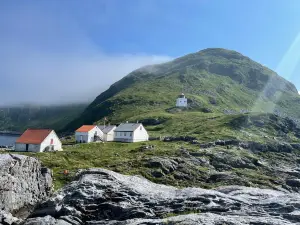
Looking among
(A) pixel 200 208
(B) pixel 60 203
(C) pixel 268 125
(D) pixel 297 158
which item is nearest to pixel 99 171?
(B) pixel 60 203

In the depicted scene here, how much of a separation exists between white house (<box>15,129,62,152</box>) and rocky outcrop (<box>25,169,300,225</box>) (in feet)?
262

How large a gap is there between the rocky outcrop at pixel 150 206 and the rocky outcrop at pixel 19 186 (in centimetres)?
188

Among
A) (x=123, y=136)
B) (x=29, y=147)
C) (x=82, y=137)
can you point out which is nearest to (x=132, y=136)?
(x=123, y=136)

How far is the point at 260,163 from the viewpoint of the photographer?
90562mm

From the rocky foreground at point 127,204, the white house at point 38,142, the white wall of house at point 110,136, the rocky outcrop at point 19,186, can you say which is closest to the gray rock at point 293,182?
the rocky foreground at point 127,204

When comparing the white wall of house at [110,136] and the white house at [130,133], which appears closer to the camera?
the white house at [130,133]

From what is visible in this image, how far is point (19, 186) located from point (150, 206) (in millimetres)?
9020

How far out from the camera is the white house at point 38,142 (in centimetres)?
9400

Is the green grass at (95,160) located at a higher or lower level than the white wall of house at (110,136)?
lower

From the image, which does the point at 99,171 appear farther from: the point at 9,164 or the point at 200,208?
the point at 200,208

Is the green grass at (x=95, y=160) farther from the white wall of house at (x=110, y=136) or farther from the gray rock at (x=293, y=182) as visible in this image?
the gray rock at (x=293, y=182)

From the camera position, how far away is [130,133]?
120 m

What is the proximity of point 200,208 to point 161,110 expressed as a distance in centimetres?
17712

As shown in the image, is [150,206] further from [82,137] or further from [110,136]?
[110,136]
